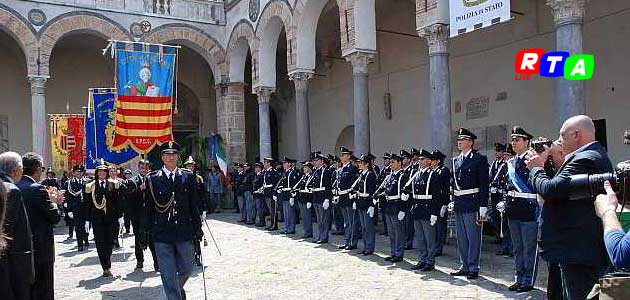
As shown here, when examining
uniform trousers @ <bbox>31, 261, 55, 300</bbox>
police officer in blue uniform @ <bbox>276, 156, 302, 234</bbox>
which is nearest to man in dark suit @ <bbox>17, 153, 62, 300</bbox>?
uniform trousers @ <bbox>31, 261, 55, 300</bbox>

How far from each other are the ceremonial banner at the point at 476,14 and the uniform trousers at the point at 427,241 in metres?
3.47

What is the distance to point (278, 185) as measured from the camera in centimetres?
1282

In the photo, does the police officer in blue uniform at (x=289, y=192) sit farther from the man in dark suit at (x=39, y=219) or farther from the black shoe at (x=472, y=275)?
the man in dark suit at (x=39, y=219)

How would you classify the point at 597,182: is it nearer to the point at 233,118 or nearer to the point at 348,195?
the point at 348,195

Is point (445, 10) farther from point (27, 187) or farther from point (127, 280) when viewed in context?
point (27, 187)

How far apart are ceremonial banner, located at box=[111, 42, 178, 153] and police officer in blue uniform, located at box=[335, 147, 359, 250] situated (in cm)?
303

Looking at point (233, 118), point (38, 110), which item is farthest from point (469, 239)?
point (38, 110)

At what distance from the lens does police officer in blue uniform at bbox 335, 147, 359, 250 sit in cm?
973

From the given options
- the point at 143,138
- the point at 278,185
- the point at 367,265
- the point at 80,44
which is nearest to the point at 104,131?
the point at 143,138

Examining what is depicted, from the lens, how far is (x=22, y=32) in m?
16.7

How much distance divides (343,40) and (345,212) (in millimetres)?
4675

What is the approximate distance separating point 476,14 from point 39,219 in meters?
7.33

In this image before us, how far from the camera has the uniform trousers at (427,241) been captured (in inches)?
302

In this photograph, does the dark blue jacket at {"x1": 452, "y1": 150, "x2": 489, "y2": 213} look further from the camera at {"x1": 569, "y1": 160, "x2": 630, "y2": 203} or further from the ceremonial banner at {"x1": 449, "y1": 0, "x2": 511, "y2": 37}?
the camera at {"x1": 569, "y1": 160, "x2": 630, "y2": 203}
